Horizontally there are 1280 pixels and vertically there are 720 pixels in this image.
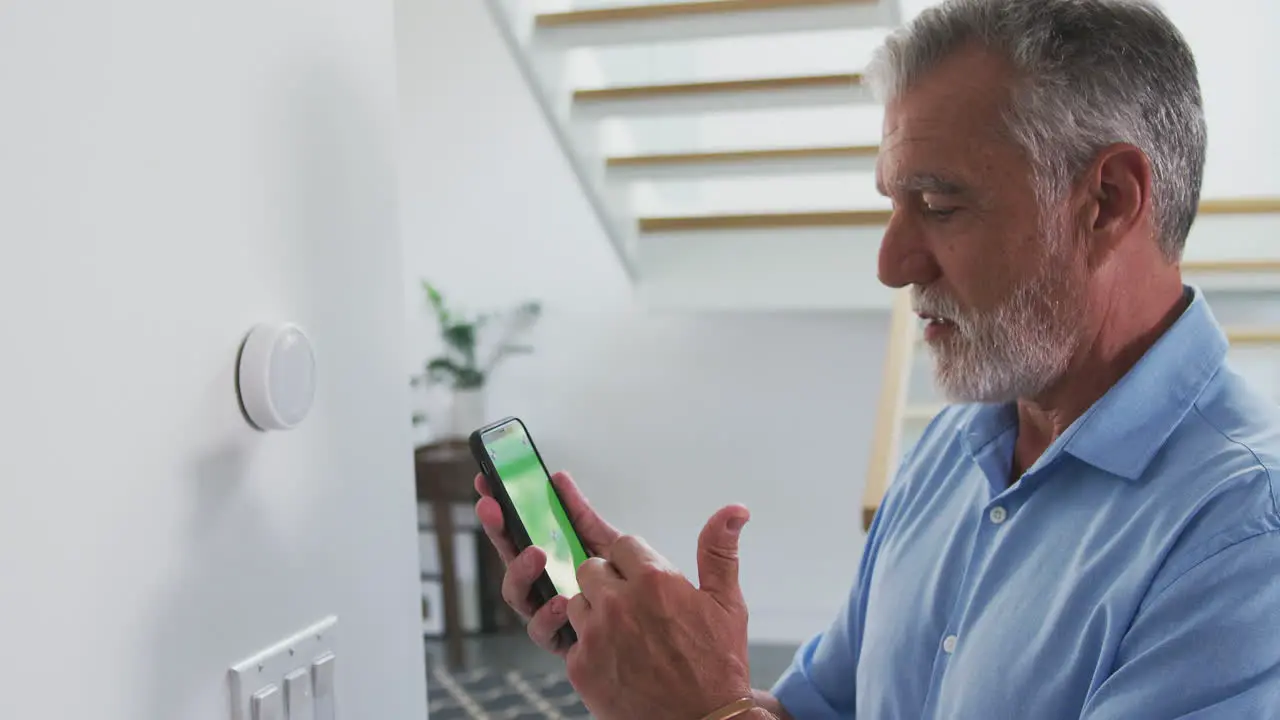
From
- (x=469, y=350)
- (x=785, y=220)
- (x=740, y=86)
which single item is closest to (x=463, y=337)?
(x=469, y=350)

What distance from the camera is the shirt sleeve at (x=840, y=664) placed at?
1119mm

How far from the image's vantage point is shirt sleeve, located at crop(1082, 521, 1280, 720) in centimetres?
73

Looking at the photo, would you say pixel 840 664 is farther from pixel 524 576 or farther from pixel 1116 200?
pixel 1116 200

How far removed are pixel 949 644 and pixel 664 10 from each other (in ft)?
6.65

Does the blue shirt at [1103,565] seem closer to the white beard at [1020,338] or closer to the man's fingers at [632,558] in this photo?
the white beard at [1020,338]

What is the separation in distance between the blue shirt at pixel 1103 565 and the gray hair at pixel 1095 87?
Answer: 124mm

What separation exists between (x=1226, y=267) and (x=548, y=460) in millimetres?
2015

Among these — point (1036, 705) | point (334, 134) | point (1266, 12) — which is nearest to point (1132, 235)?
point (1036, 705)

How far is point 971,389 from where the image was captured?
0.97m

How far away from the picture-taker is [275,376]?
773mm

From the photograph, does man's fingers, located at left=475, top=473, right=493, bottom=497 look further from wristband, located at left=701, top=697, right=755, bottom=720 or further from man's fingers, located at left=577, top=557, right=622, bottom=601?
wristband, located at left=701, top=697, right=755, bottom=720

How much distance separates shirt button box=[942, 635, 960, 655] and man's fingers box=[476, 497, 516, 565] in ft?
1.07

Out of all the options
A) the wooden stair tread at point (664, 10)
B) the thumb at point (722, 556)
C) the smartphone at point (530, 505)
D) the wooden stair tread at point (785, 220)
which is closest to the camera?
the thumb at point (722, 556)

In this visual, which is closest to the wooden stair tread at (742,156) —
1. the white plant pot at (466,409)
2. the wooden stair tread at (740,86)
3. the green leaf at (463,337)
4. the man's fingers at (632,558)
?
the wooden stair tread at (740,86)
